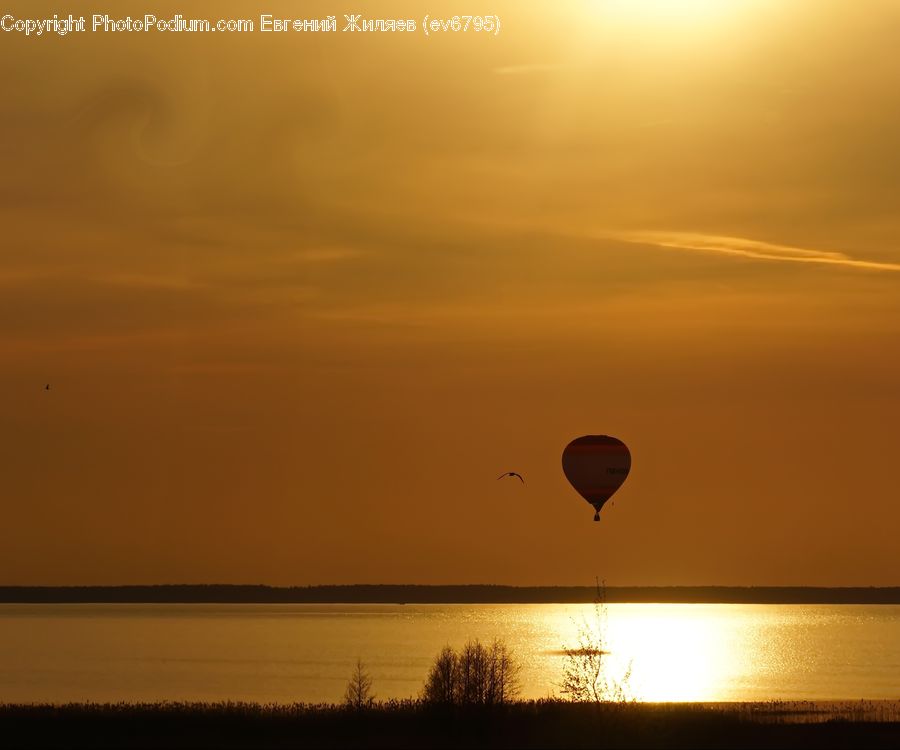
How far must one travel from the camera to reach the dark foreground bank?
58.8 m

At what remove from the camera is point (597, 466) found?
74.1 meters

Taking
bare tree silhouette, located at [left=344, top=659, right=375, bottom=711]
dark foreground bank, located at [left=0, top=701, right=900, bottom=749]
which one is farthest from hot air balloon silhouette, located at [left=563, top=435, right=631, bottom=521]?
bare tree silhouette, located at [left=344, top=659, right=375, bottom=711]

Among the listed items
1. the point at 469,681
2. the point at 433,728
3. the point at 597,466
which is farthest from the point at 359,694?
the point at 597,466

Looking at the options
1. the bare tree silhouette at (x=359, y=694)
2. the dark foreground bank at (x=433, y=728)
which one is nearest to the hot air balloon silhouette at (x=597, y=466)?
the dark foreground bank at (x=433, y=728)

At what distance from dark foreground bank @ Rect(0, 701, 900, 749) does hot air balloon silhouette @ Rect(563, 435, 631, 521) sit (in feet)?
30.7

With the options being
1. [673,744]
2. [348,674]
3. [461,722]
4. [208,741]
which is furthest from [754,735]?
[348,674]

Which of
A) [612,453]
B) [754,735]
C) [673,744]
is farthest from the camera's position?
[612,453]

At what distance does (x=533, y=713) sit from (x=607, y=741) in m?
8.74

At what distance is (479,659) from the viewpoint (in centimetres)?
6694

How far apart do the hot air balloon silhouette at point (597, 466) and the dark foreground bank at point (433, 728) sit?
30.7 ft

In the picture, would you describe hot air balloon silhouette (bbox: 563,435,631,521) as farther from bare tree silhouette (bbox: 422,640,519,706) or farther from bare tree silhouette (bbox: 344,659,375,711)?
bare tree silhouette (bbox: 344,659,375,711)

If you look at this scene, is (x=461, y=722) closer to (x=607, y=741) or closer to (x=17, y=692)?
(x=607, y=741)

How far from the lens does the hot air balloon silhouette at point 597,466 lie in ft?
242

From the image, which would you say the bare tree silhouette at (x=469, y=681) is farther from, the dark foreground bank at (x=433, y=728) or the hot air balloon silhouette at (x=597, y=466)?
the hot air balloon silhouette at (x=597, y=466)
